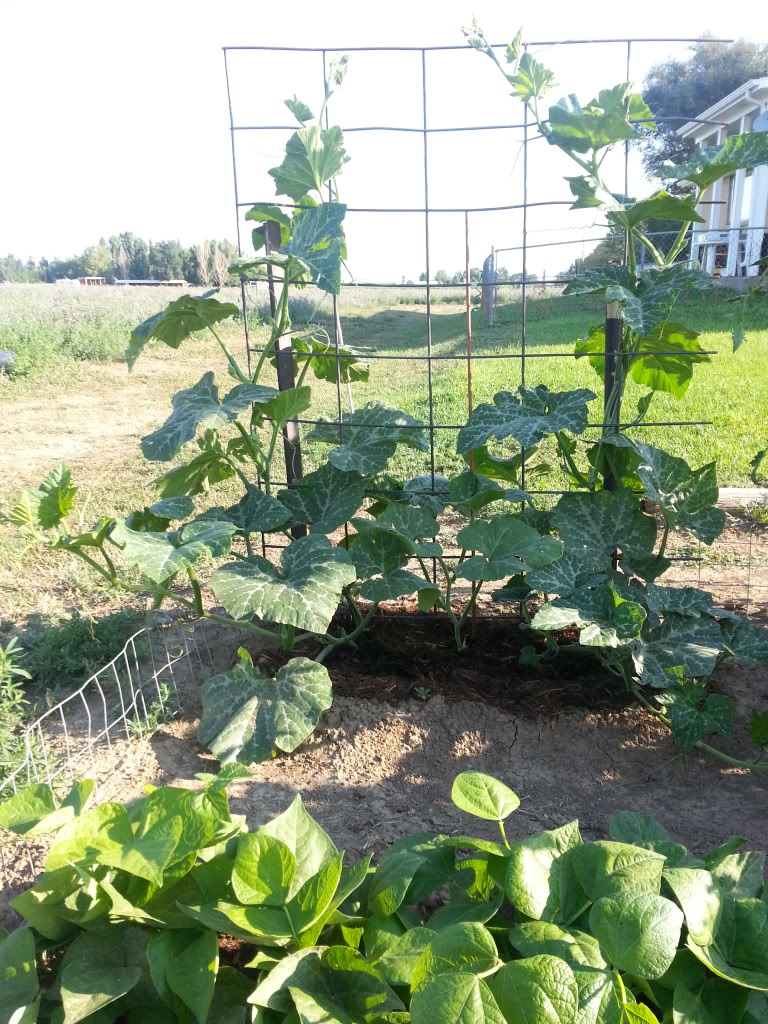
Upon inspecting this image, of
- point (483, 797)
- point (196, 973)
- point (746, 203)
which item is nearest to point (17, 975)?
point (196, 973)

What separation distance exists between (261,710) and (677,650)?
1.14 meters

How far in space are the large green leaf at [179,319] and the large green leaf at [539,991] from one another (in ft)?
6.33

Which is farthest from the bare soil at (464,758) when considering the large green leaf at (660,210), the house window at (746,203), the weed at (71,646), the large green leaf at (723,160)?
the house window at (746,203)

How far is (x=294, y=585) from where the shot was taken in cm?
208

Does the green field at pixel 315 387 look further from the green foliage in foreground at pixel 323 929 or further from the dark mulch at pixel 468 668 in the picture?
the green foliage in foreground at pixel 323 929

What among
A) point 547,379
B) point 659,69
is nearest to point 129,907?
point 547,379

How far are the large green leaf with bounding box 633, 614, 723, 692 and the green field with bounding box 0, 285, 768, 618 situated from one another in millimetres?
848

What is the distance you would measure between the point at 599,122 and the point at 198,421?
1.38m

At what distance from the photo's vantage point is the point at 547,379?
6395 mm

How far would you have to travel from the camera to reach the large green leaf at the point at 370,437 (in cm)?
240

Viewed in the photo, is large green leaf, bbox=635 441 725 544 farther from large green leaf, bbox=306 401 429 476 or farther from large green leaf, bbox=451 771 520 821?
large green leaf, bbox=451 771 520 821

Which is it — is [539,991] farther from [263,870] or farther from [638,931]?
[263,870]

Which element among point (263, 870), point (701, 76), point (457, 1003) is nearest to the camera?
point (457, 1003)

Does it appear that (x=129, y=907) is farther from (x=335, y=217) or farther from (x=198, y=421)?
(x=335, y=217)
